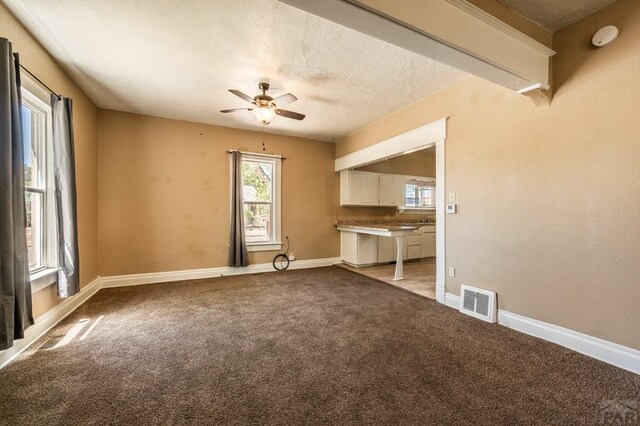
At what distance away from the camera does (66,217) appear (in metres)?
2.69

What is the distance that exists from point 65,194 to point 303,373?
9.61 ft

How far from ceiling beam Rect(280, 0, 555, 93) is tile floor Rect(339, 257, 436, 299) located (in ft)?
8.47

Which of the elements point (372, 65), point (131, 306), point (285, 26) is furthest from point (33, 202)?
point (372, 65)

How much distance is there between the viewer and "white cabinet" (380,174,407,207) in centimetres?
589

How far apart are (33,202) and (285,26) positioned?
296 cm

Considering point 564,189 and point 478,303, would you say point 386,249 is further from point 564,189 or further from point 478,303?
point 564,189

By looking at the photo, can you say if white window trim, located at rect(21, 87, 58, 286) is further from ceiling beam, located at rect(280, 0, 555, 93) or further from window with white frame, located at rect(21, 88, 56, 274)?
ceiling beam, located at rect(280, 0, 555, 93)

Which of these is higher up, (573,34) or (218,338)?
(573,34)

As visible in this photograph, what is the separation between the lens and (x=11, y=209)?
176cm

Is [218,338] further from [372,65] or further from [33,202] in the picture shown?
[372,65]

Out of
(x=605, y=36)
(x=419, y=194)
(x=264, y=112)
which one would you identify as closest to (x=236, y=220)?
(x=264, y=112)

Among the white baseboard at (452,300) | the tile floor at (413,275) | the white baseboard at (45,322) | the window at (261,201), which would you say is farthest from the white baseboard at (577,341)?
the white baseboard at (45,322)

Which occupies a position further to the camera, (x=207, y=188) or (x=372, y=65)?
(x=207, y=188)

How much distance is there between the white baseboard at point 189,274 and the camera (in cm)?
Result: 399
